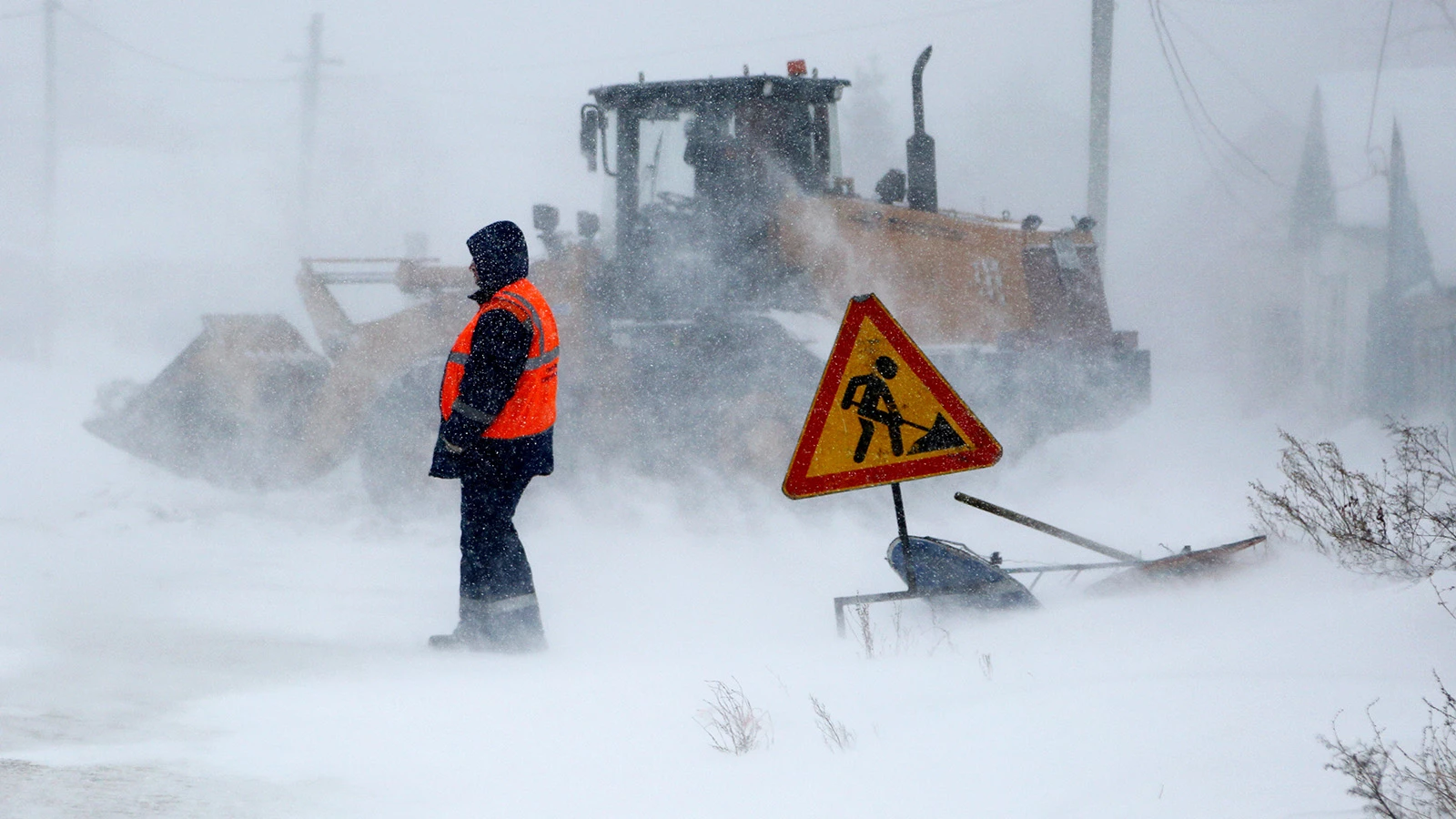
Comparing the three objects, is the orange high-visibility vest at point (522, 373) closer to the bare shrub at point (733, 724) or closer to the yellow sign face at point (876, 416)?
the yellow sign face at point (876, 416)

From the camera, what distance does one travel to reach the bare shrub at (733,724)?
3602mm

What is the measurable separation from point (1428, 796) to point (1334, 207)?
2016cm

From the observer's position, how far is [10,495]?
9203 millimetres

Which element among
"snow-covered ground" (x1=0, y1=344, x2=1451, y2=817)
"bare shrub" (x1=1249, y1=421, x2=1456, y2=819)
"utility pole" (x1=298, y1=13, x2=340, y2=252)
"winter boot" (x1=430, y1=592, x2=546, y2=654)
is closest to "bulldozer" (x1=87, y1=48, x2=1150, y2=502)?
"snow-covered ground" (x1=0, y1=344, x2=1451, y2=817)

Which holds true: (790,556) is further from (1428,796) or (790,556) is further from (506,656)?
(1428,796)

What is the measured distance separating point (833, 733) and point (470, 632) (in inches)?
81.4

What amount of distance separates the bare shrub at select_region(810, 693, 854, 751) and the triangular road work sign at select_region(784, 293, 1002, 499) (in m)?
0.99

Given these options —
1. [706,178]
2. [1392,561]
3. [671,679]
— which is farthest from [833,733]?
[706,178]

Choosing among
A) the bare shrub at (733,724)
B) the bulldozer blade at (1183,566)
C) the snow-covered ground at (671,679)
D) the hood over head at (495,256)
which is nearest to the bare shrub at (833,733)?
the snow-covered ground at (671,679)

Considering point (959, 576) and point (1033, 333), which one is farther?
point (1033, 333)

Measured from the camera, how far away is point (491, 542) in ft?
16.9

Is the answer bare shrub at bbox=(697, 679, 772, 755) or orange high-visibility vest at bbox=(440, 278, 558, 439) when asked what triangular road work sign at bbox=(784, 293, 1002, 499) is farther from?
orange high-visibility vest at bbox=(440, 278, 558, 439)

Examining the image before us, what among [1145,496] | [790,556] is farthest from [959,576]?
[1145,496]

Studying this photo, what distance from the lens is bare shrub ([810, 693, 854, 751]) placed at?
11.5ft
